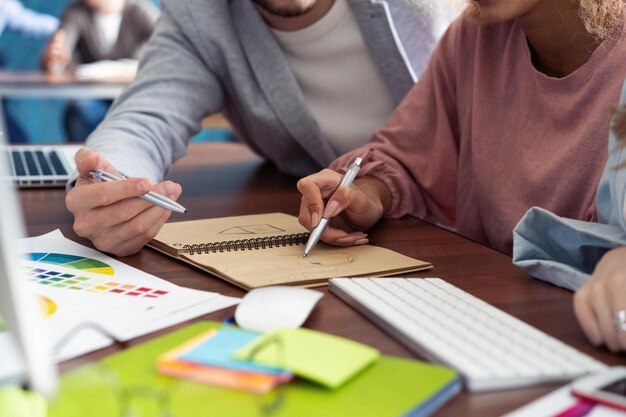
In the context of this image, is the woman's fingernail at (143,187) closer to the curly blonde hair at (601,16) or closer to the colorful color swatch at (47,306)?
the colorful color swatch at (47,306)

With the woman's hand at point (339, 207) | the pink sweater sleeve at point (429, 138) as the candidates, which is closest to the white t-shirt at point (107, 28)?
the pink sweater sleeve at point (429, 138)

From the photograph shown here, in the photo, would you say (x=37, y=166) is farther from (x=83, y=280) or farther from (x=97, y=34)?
(x=97, y=34)

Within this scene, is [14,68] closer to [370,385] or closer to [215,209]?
[215,209]

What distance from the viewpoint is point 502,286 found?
2.59 feet

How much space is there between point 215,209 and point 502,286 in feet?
1.59

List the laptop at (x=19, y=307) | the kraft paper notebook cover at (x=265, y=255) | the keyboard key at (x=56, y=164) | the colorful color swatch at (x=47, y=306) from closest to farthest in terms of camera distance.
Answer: the laptop at (x=19, y=307), the colorful color swatch at (x=47, y=306), the kraft paper notebook cover at (x=265, y=255), the keyboard key at (x=56, y=164)

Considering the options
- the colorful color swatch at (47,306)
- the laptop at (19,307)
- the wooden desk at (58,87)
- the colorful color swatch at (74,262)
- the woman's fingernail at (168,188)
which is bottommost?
the wooden desk at (58,87)

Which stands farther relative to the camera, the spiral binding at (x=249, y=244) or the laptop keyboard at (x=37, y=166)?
the laptop keyboard at (x=37, y=166)

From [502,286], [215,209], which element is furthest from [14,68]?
[502,286]

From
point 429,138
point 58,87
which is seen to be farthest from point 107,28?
point 429,138

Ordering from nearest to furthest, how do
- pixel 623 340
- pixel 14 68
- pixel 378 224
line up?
pixel 623 340 → pixel 378 224 → pixel 14 68

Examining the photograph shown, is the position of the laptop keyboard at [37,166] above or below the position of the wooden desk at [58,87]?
above

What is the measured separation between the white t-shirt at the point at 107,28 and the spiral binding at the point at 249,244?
426cm

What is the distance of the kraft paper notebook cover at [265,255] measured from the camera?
80 centimetres
